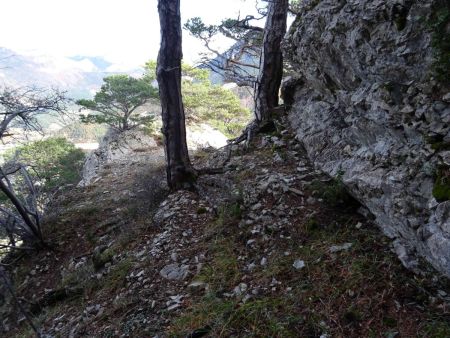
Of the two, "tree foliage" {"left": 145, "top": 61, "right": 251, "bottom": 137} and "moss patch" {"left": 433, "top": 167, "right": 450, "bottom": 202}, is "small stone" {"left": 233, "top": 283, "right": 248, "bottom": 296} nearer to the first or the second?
"moss patch" {"left": 433, "top": 167, "right": 450, "bottom": 202}

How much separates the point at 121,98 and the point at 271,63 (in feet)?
51.3

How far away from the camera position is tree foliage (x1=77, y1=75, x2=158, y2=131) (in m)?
19.8

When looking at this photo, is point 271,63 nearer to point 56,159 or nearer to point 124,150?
point 124,150

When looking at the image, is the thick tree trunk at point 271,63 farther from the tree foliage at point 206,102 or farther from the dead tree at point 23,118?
the tree foliage at point 206,102

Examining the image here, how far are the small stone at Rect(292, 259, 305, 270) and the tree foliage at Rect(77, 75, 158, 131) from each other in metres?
18.0

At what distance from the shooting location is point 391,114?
9.61 ft

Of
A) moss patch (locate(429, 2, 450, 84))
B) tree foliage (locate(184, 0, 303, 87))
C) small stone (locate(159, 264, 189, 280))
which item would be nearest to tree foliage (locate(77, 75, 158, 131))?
tree foliage (locate(184, 0, 303, 87))

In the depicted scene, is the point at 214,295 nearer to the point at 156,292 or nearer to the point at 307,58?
the point at 156,292

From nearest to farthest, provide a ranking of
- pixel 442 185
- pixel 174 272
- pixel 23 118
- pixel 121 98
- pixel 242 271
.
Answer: pixel 442 185, pixel 242 271, pixel 174 272, pixel 23 118, pixel 121 98

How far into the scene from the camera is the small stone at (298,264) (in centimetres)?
306

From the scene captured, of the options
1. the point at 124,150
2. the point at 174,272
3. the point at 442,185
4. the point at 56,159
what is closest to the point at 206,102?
the point at 124,150

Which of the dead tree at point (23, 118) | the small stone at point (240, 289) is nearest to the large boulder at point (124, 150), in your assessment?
the dead tree at point (23, 118)

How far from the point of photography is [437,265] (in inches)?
95.0

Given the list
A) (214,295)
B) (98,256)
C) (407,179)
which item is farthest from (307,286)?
(98,256)
